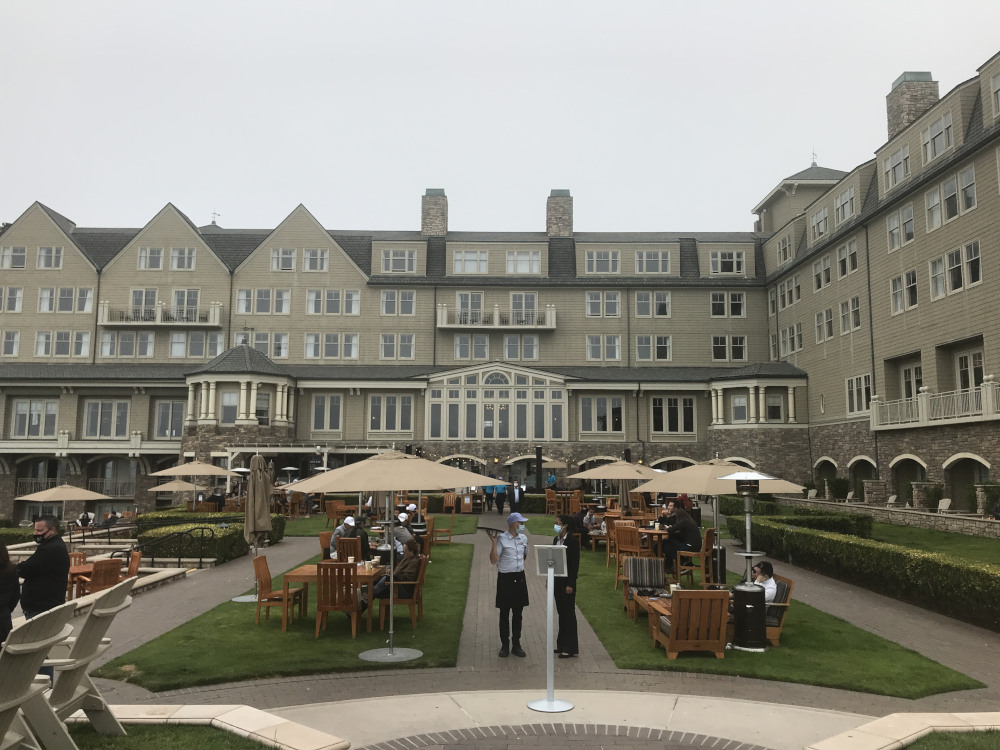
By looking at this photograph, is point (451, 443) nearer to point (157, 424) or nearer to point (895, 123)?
point (157, 424)

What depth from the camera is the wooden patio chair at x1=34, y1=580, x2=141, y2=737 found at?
19.3ft

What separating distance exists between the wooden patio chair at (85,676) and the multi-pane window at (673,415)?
3848 centimetres

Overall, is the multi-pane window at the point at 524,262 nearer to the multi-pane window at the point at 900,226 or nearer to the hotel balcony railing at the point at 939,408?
the multi-pane window at the point at 900,226

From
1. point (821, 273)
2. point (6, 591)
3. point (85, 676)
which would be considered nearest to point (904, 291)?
point (821, 273)

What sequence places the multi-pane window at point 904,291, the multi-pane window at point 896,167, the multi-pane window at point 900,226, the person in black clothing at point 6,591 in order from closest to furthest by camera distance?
the person in black clothing at point 6,591 → the multi-pane window at point 904,291 → the multi-pane window at point 900,226 → the multi-pane window at point 896,167

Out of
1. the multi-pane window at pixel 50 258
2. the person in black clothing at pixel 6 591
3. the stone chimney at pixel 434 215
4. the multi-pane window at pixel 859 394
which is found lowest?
the person in black clothing at pixel 6 591

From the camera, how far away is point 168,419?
142 feet

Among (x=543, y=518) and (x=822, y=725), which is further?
(x=543, y=518)

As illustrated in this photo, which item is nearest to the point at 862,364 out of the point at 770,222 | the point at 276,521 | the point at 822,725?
the point at 770,222

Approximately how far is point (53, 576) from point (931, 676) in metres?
9.59

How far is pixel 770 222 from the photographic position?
48.9 m

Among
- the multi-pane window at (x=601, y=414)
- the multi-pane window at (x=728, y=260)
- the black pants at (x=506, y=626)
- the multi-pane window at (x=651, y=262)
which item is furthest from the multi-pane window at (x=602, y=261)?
the black pants at (x=506, y=626)

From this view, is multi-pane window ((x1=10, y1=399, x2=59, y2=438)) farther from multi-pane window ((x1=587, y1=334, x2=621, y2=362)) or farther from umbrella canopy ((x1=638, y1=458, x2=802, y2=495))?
umbrella canopy ((x1=638, y1=458, x2=802, y2=495))

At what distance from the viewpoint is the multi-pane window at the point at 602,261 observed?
46438mm
